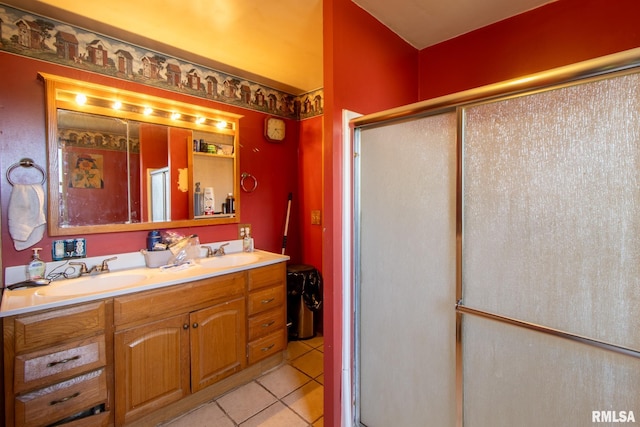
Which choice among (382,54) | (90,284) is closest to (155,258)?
(90,284)

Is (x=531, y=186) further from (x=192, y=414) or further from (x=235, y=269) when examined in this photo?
(x=192, y=414)

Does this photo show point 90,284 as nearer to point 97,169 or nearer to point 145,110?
point 97,169

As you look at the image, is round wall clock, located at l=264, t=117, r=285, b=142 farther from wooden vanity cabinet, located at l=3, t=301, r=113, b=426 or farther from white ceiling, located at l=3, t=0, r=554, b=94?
wooden vanity cabinet, located at l=3, t=301, r=113, b=426

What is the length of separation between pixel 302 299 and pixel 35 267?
1.89 metres

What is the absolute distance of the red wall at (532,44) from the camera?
1.31 metres

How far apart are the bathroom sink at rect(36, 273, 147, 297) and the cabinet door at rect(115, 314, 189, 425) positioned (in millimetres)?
310

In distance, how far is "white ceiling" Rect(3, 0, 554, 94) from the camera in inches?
59.9

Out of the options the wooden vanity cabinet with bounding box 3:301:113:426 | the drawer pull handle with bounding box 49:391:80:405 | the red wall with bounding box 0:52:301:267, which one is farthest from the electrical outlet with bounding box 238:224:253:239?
the drawer pull handle with bounding box 49:391:80:405

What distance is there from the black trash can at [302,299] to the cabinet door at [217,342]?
690 mm

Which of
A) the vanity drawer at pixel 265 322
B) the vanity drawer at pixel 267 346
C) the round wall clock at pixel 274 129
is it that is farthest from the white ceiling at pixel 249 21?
the vanity drawer at pixel 267 346

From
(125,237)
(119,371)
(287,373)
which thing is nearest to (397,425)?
(287,373)

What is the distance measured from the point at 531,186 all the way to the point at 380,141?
66 cm

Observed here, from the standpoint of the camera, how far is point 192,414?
180 cm

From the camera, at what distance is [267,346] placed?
2203 millimetres
